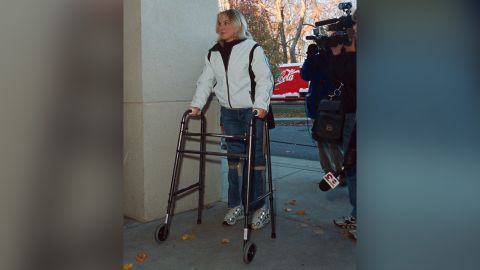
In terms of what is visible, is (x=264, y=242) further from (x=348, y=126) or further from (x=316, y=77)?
(x=316, y=77)

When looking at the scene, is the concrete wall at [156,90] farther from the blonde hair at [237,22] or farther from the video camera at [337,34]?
the video camera at [337,34]

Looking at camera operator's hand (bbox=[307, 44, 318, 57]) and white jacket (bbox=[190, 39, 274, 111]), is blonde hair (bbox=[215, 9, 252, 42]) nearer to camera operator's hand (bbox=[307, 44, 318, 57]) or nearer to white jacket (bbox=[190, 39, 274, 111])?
white jacket (bbox=[190, 39, 274, 111])

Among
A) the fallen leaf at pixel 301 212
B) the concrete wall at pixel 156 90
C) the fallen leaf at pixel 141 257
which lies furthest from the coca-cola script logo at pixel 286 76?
the fallen leaf at pixel 141 257

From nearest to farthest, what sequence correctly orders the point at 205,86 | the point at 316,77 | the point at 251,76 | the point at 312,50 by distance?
the point at 251,76, the point at 205,86, the point at 312,50, the point at 316,77

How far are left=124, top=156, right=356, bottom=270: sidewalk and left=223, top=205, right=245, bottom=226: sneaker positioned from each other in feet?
0.18

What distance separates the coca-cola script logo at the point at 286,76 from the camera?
75.5ft

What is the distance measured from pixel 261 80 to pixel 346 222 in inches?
62.8

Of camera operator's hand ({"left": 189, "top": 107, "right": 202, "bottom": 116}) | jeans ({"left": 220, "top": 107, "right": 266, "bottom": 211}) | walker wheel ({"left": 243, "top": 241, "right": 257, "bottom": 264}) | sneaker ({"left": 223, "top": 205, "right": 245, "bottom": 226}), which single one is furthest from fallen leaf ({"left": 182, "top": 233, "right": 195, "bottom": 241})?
camera operator's hand ({"left": 189, "top": 107, "right": 202, "bottom": 116})

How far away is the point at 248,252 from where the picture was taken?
3.32 m

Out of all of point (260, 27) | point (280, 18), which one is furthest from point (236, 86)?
point (280, 18)

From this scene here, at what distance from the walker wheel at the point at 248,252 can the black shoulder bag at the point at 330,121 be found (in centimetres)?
114
